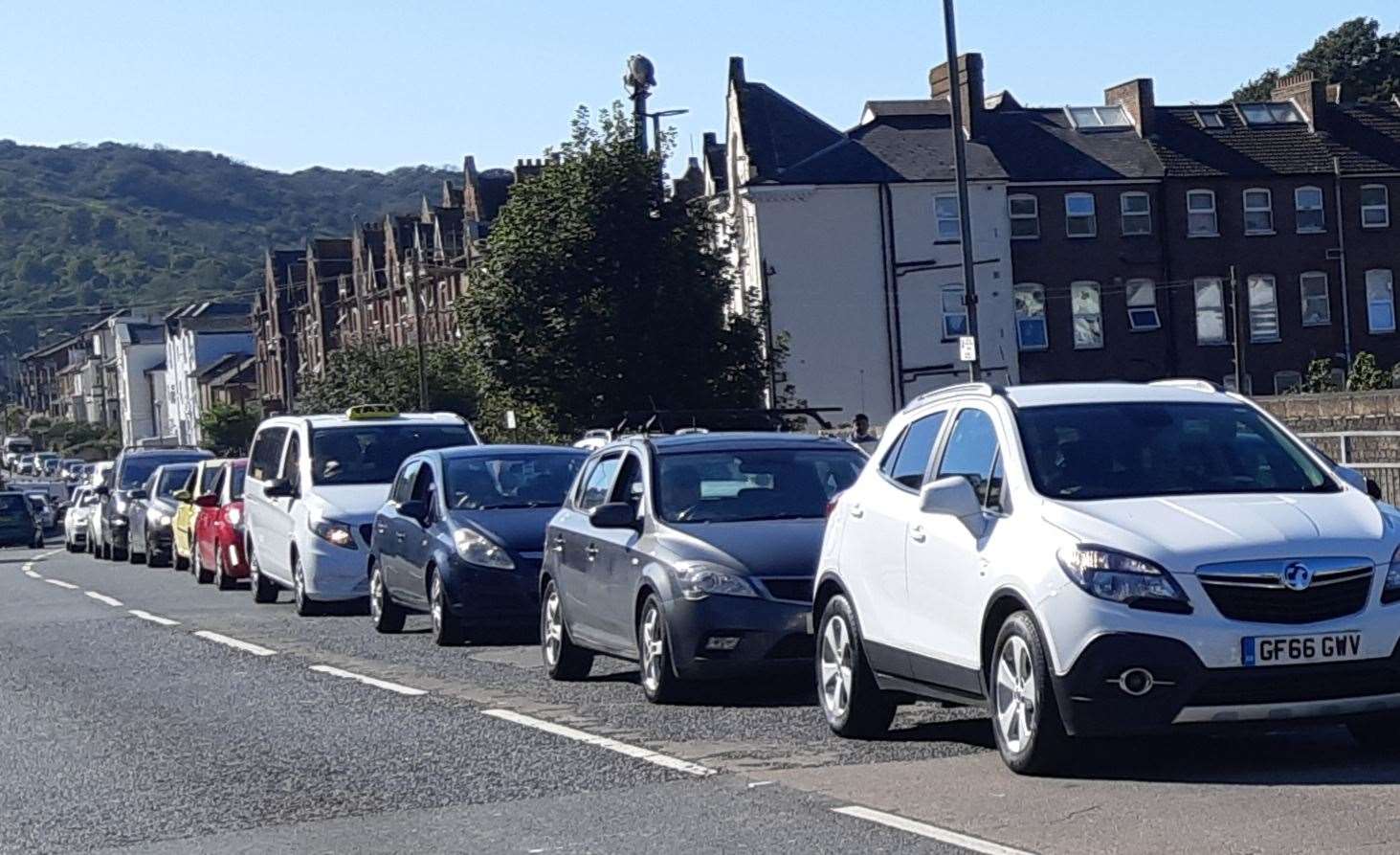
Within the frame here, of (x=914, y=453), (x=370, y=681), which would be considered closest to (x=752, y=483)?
(x=914, y=453)

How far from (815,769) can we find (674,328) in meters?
31.0

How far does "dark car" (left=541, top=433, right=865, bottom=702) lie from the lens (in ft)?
39.1

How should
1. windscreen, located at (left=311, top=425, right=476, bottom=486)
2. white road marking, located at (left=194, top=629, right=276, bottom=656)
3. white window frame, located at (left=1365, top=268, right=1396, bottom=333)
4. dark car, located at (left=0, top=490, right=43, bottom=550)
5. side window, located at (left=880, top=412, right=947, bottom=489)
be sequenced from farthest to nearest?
1. white window frame, located at (left=1365, top=268, right=1396, bottom=333)
2. dark car, located at (left=0, top=490, right=43, bottom=550)
3. windscreen, located at (left=311, top=425, right=476, bottom=486)
4. white road marking, located at (left=194, top=629, right=276, bottom=656)
5. side window, located at (left=880, top=412, right=947, bottom=489)

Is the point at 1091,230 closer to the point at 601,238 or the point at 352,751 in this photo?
the point at 601,238

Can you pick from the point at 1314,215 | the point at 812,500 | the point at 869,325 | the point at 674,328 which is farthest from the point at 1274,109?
the point at 812,500

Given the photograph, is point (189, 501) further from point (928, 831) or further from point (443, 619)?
point (928, 831)

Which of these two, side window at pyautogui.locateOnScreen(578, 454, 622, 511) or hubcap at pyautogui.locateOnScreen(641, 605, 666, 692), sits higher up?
side window at pyautogui.locateOnScreen(578, 454, 622, 511)

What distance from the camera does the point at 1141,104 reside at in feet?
215

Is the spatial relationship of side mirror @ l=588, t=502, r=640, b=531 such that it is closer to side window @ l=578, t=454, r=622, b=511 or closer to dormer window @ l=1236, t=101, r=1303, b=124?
side window @ l=578, t=454, r=622, b=511

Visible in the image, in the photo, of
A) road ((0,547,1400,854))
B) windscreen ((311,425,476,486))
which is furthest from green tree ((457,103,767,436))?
road ((0,547,1400,854))

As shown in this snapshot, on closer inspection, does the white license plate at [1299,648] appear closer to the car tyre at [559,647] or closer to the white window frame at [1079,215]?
the car tyre at [559,647]

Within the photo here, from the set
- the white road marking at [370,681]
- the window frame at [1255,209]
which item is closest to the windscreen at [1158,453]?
the white road marking at [370,681]

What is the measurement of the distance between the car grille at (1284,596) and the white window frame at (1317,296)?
58119 mm

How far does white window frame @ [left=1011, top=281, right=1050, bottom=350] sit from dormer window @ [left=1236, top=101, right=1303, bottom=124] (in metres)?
9.57
